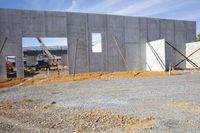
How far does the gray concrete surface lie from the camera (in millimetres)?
17625

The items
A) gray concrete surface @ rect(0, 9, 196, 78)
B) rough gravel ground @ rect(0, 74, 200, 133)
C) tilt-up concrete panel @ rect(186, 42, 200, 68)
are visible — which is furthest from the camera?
tilt-up concrete panel @ rect(186, 42, 200, 68)

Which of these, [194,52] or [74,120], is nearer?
[74,120]

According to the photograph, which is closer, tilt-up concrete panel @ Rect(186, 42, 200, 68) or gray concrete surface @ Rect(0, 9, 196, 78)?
gray concrete surface @ Rect(0, 9, 196, 78)

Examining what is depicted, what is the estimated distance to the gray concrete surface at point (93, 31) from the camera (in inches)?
694

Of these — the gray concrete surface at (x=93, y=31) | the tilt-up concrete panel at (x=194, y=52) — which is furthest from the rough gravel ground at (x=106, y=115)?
the tilt-up concrete panel at (x=194, y=52)

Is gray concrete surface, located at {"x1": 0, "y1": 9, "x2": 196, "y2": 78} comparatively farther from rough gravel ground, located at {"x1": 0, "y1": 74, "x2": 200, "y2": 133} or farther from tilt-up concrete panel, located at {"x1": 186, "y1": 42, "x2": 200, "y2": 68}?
rough gravel ground, located at {"x1": 0, "y1": 74, "x2": 200, "y2": 133}

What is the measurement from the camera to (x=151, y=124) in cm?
529

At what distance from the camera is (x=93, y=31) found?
20.4 m

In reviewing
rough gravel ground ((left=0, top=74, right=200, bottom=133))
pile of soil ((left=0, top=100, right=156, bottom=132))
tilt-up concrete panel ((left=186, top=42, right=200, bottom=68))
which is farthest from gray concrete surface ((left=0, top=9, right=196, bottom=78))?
pile of soil ((left=0, top=100, right=156, bottom=132))

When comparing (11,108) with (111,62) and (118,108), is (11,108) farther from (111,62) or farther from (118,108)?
(111,62)

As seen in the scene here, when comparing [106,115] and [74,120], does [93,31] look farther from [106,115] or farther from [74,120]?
[74,120]

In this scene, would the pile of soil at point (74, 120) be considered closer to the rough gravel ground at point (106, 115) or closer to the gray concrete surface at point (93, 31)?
the rough gravel ground at point (106, 115)

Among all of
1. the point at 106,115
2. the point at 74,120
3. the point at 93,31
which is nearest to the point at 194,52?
the point at 93,31

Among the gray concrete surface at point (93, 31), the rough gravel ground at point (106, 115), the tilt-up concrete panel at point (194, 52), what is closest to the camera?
the rough gravel ground at point (106, 115)
